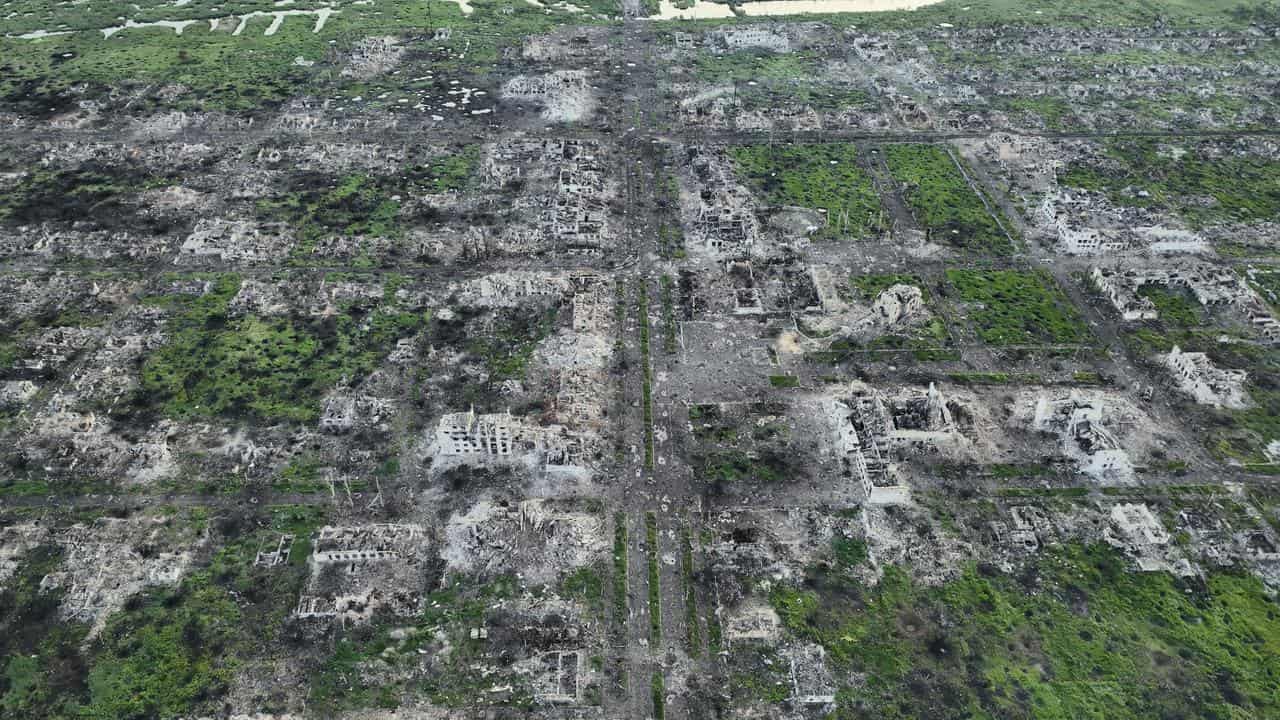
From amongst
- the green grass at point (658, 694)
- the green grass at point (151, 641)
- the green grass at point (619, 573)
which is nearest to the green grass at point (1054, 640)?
the green grass at point (658, 694)

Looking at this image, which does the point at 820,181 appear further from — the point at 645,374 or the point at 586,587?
the point at 586,587

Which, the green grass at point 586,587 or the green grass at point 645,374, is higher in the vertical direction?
the green grass at point 645,374

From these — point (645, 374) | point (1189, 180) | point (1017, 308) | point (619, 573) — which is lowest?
point (619, 573)

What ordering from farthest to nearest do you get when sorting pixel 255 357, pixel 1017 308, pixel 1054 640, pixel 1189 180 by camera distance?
pixel 1189 180 < pixel 1017 308 < pixel 255 357 < pixel 1054 640

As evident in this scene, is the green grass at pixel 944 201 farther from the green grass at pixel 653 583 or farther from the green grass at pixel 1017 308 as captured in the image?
the green grass at pixel 653 583

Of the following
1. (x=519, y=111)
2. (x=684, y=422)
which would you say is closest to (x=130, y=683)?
(x=684, y=422)

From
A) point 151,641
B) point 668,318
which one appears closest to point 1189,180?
point 668,318

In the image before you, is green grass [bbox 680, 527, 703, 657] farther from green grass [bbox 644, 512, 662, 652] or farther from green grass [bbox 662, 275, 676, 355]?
green grass [bbox 662, 275, 676, 355]
